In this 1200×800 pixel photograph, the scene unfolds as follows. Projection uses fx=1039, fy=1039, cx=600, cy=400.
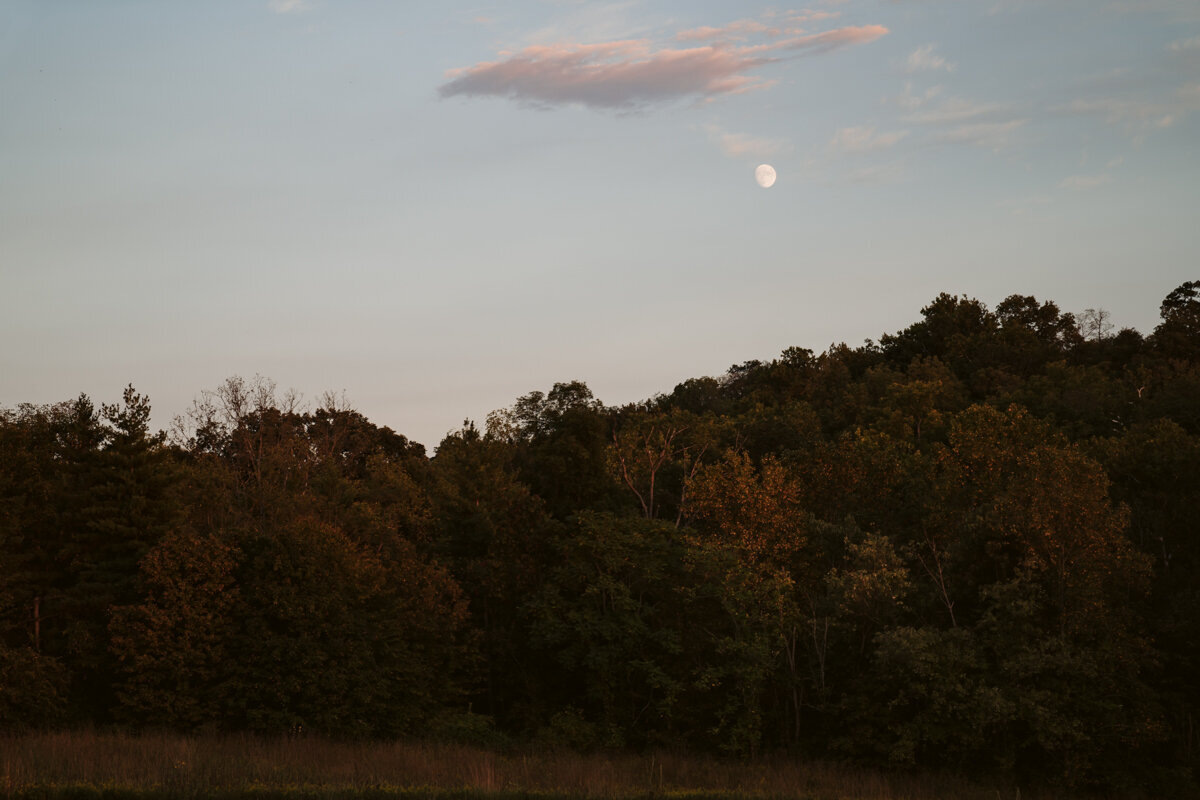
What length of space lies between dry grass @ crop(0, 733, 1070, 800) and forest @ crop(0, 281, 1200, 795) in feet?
10.9

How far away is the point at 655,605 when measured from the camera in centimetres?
4459

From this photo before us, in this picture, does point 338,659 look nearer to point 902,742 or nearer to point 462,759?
point 462,759

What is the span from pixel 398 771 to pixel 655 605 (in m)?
18.4

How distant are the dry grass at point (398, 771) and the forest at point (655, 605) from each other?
10.9ft

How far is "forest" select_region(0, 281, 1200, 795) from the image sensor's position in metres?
37.1

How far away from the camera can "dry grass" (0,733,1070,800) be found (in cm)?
2388

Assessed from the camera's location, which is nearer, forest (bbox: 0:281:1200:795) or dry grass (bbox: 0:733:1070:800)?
dry grass (bbox: 0:733:1070:800)

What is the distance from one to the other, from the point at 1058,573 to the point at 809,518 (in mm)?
11550

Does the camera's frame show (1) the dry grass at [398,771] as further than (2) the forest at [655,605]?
No

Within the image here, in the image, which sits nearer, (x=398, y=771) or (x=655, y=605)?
(x=398, y=771)

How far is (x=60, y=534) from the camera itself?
44.1m

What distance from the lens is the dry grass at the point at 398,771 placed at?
940 inches

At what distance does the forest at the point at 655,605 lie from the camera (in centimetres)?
3706

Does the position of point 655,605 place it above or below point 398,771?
above
